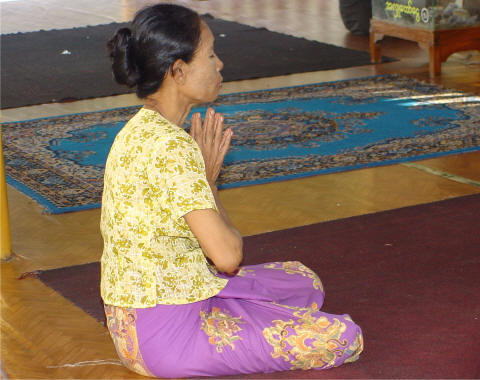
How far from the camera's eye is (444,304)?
10.5 ft

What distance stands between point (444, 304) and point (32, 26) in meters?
9.84

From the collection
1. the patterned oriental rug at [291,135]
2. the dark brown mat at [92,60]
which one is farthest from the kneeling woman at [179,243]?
the dark brown mat at [92,60]

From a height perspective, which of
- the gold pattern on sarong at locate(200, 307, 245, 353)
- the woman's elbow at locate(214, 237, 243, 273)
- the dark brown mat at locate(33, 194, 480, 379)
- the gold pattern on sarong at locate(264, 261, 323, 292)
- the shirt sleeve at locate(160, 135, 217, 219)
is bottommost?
the dark brown mat at locate(33, 194, 480, 379)

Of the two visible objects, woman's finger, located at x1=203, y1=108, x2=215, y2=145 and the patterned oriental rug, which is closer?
woman's finger, located at x1=203, y1=108, x2=215, y2=145

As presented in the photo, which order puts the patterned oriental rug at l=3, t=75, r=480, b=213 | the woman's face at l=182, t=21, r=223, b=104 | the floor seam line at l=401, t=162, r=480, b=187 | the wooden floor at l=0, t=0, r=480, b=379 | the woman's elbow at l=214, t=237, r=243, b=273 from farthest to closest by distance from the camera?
1. the patterned oriental rug at l=3, t=75, r=480, b=213
2. the floor seam line at l=401, t=162, r=480, b=187
3. the wooden floor at l=0, t=0, r=480, b=379
4. the woman's face at l=182, t=21, r=223, b=104
5. the woman's elbow at l=214, t=237, r=243, b=273

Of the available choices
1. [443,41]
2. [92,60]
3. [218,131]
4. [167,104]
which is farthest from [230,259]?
[92,60]

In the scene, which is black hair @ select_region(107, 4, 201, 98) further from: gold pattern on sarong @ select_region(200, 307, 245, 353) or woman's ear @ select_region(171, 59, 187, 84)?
gold pattern on sarong @ select_region(200, 307, 245, 353)

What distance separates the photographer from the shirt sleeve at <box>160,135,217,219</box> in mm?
2338

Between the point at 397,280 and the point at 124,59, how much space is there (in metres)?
1.60

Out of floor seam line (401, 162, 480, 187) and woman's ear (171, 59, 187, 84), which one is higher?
woman's ear (171, 59, 187, 84)

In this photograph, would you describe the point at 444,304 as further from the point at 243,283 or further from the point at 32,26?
the point at 32,26

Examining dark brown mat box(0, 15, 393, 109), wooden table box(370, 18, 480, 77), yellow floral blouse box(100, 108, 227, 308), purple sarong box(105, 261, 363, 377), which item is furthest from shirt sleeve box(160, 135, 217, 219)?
wooden table box(370, 18, 480, 77)

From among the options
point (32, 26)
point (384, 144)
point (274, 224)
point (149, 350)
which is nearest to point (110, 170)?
point (149, 350)

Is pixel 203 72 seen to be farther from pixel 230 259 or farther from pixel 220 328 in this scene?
pixel 220 328
